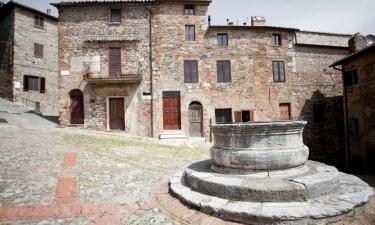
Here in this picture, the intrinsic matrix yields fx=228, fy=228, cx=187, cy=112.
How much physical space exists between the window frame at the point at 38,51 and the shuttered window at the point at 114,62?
11.1 metres

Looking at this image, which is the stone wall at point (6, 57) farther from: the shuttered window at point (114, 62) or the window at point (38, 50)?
the shuttered window at point (114, 62)

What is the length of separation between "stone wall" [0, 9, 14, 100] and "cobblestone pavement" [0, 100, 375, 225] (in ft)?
49.7

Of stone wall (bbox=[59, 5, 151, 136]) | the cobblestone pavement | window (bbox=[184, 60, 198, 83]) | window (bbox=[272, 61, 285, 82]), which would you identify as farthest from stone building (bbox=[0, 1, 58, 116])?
window (bbox=[272, 61, 285, 82])

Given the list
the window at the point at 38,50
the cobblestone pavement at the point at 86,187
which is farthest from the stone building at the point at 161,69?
the window at the point at 38,50

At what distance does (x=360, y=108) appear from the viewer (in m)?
14.3

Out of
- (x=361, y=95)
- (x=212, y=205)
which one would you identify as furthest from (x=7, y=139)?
(x=361, y=95)

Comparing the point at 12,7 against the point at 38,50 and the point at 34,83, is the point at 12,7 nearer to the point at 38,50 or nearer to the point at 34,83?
the point at 38,50

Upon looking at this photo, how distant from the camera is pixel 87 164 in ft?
22.3

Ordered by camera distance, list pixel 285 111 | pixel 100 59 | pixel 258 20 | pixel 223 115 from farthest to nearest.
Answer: pixel 258 20
pixel 285 111
pixel 223 115
pixel 100 59

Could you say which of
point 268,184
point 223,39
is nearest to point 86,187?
point 268,184

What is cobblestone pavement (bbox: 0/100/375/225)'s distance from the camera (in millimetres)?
3701

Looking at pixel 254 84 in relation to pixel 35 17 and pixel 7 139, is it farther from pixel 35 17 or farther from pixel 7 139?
pixel 35 17

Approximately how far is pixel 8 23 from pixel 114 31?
1267 centimetres

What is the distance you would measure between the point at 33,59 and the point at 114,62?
11.2m
